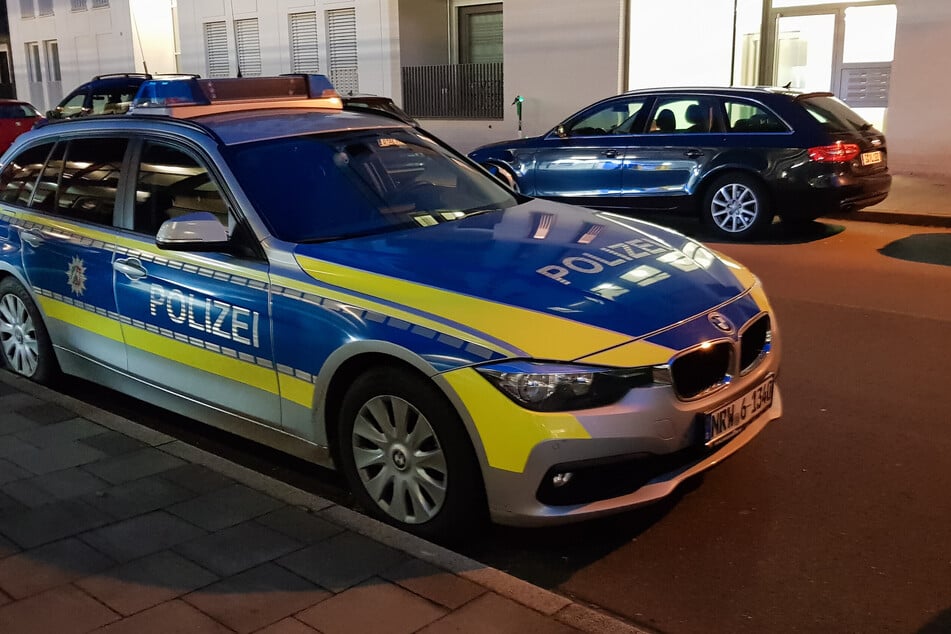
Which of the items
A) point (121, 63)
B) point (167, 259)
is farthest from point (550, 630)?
point (121, 63)

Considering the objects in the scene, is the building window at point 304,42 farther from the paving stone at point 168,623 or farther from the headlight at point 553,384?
the paving stone at point 168,623

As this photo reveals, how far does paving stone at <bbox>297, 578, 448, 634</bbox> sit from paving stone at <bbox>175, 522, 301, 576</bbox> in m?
0.43

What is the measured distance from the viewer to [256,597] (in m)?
3.33

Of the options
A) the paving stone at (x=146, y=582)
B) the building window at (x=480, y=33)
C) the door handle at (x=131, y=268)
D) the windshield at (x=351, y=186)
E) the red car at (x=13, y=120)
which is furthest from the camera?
the building window at (x=480, y=33)

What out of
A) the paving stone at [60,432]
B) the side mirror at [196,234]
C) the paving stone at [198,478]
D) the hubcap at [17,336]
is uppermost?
the side mirror at [196,234]

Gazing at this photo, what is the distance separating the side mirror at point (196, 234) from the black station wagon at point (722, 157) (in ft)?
24.5

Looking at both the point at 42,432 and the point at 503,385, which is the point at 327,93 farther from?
the point at 503,385

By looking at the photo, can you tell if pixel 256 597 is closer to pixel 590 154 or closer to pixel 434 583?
pixel 434 583

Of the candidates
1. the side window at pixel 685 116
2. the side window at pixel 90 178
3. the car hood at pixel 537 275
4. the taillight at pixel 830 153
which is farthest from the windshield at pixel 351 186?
the side window at pixel 685 116

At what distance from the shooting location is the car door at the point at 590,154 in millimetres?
11352

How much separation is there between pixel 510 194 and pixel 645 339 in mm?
1956

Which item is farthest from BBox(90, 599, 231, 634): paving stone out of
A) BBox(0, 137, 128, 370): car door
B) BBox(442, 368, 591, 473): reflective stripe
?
BBox(0, 137, 128, 370): car door

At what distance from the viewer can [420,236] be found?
433 cm

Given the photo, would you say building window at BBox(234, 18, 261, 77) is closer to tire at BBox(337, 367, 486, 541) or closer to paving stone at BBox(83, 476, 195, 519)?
paving stone at BBox(83, 476, 195, 519)
